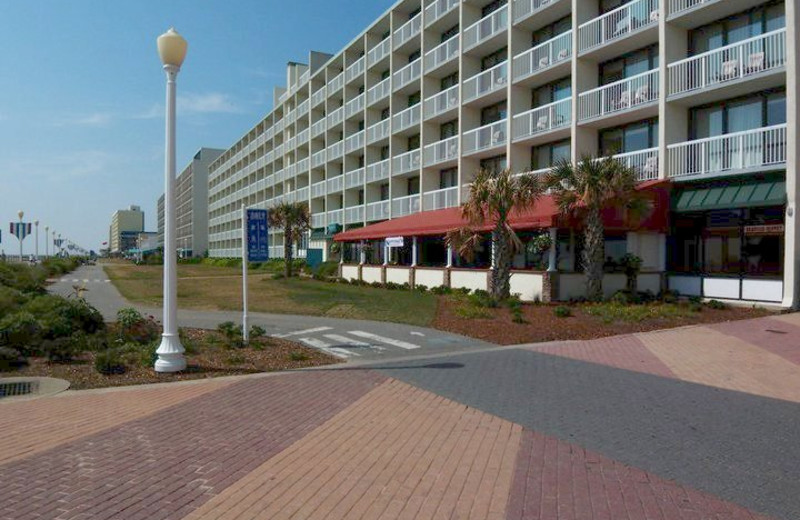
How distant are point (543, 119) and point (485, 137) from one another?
431 centimetres

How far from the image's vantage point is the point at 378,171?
39500 mm

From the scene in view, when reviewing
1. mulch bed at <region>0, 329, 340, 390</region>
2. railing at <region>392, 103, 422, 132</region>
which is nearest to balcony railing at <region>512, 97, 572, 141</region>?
railing at <region>392, 103, 422, 132</region>

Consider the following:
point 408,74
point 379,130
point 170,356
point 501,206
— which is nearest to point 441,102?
point 408,74

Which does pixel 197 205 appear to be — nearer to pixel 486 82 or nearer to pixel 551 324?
pixel 486 82

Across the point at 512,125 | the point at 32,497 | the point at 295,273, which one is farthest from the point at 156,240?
the point at 32,497

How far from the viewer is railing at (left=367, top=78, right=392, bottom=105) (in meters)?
38.3

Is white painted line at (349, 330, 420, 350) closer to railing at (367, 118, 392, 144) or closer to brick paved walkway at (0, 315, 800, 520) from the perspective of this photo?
brick paved walkway at (0, 315, 800, 520)

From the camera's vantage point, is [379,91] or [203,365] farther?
[379,91]

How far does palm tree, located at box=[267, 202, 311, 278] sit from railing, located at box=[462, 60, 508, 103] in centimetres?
1476

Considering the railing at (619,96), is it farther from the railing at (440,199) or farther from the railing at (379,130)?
the railing at (379,130)

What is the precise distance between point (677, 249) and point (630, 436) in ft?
56.1

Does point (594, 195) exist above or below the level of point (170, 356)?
above

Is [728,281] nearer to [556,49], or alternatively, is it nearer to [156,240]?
[556,49]

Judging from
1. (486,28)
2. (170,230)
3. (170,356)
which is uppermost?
(486,28)
